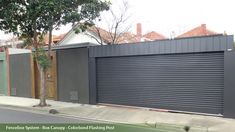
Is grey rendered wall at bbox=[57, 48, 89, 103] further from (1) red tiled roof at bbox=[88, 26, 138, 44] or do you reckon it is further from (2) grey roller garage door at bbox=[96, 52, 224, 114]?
(1) red tiled roof at bbox=[88, 26, 138, 44]

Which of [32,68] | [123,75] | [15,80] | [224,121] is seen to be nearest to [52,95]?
[32,68]

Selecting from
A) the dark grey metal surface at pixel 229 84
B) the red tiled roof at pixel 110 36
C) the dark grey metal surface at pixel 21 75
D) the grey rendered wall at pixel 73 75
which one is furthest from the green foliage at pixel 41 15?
the red tiled roof at pixel 110 36

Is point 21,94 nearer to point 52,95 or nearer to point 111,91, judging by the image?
point 52,95

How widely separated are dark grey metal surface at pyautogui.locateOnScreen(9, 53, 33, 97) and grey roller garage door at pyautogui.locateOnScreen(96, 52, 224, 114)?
5.43 m

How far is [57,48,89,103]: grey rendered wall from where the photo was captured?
49.7ft

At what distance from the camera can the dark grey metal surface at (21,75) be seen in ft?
59.6

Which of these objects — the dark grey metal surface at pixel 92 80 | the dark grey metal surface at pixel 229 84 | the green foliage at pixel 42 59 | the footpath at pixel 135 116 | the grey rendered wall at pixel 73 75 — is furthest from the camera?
the grey rendered wall at pixel 73 75

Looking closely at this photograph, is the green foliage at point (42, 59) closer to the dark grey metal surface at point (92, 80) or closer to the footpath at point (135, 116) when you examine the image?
the footpath at point (135, 116)

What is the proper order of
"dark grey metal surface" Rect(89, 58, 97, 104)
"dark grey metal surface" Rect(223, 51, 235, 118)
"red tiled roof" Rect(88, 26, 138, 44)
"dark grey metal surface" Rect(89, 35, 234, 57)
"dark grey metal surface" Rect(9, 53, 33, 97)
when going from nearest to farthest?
1. "dark grey metal surface" Rect(223, 51, 235, 118)
2. "dark grey metal surface" Rect(89, 35, 234, 57)
3. "dark grey metal surface" Rect(89, 58, 97, 104)
4. "dark grey metal surface" Rect(9, 53, 33, 97)
5. "red tiled roof" Rect(88, 26, 138, 44)

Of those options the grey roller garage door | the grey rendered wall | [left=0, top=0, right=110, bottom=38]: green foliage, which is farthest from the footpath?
[left=0, top=0, right=110, bottom=38]: green foliage

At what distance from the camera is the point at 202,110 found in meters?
11.7

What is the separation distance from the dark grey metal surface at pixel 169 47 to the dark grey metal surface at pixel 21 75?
17.2ft

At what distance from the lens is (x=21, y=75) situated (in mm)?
18594

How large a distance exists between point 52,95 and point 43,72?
111 inches
